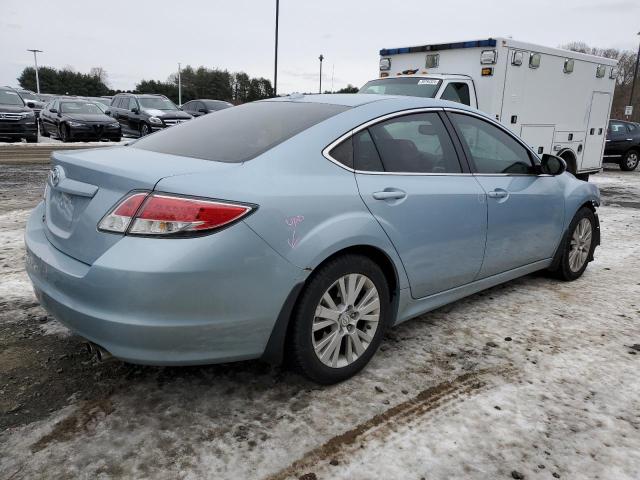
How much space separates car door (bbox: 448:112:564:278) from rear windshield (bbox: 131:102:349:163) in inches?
43.9

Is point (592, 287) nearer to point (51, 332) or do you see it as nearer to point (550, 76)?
point (51, 332)

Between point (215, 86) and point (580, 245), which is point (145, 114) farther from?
point (215, 86)

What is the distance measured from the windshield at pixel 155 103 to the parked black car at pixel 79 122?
5.18 ft

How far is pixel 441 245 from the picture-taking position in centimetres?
323

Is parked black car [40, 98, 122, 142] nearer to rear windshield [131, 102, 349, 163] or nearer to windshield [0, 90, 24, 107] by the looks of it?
windshield [0, 90, 24, 107]

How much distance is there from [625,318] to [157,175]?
11.2ft

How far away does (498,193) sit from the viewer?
365cm

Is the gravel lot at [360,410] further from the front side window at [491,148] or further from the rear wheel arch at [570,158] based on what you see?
the rear wheel arch at [570,158]

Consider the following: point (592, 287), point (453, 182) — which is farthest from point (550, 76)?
point (453, 182)

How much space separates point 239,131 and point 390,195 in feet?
3.04

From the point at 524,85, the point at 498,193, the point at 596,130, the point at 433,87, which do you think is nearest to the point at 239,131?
the point at 498,193

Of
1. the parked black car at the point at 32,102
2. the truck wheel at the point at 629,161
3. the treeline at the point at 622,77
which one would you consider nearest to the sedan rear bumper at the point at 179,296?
the truck wheel at the point at 629,161

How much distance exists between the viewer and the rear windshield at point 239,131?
2727 millimetres

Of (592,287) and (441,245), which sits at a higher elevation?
(441,245)
